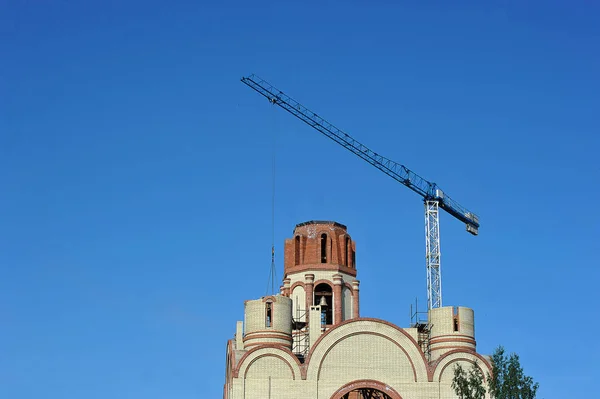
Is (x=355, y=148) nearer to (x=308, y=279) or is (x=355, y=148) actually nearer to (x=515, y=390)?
(x=308, y=279)

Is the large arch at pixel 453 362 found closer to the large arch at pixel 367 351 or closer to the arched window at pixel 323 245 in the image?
the large arch at pixel 367 351

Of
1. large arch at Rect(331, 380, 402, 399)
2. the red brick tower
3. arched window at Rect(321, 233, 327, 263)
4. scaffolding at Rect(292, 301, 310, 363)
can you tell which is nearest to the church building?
large arch at Rect(331, 380, 402, 399)

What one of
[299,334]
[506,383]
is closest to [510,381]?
[506,383]

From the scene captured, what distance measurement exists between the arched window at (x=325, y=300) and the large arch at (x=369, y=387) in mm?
9432

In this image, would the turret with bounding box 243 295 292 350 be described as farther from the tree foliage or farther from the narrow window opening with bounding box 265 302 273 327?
the tree foliage

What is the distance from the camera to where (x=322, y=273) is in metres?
74.2

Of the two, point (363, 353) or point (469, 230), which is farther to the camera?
point (469, 230)

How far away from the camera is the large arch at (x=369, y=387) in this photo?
6460 cm

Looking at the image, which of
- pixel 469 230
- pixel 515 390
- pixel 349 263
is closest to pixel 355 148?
Result: pixel 469 230

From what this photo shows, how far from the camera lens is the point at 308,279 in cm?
7362

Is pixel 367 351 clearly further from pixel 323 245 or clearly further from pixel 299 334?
pixel 323 245

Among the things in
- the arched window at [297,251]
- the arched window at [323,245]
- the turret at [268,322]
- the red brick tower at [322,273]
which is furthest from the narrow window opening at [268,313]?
the arched window at [323,245]

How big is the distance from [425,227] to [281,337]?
97.6ft

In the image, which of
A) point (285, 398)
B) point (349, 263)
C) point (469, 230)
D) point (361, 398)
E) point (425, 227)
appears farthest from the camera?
point (469, 230)
